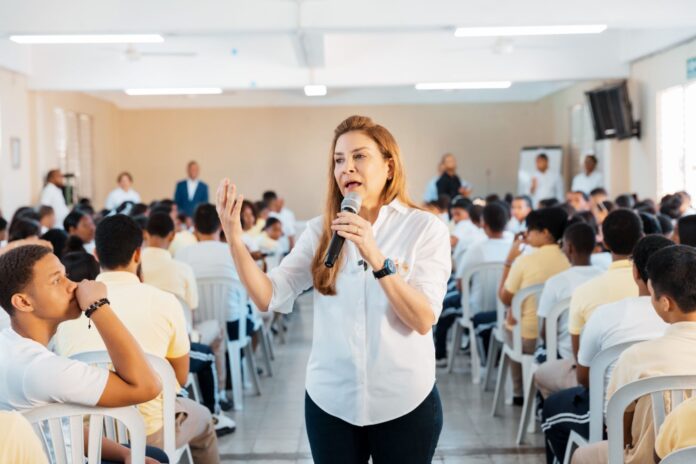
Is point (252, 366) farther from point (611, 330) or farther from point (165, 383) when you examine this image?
point (611, 330)

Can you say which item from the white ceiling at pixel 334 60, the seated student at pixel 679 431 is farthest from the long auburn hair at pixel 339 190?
the white ceiling at pixel 334 60

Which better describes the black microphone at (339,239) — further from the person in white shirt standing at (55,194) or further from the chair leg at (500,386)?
the person in white shirt standing at (55,194)

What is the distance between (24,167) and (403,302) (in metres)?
10.2

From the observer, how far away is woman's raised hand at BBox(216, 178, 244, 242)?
82.0 inches

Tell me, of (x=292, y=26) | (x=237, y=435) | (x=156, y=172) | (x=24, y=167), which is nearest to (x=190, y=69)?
(x=24, y=167)

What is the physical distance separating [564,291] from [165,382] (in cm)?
216

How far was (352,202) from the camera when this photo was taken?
6.86 ft

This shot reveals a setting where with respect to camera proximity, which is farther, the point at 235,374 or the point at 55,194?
the point at 55,194

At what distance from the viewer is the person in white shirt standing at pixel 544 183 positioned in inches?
550

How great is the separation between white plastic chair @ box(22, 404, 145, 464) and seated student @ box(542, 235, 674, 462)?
162cm

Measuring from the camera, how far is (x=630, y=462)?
2.58 m

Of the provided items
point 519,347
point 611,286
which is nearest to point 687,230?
point 611,286

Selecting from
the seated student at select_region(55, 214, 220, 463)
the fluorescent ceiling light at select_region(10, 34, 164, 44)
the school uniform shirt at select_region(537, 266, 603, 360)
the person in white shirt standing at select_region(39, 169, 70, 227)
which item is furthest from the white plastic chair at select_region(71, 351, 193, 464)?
the person in white shirt standing at select_region(39, 169, 70, 227)

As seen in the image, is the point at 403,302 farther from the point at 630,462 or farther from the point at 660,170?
the point at 660,170
